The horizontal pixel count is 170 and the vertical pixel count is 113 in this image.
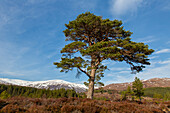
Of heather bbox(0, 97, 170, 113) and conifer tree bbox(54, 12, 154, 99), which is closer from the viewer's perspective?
heather bbox(0, 97, 170, 113)

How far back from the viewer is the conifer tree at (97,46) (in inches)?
501

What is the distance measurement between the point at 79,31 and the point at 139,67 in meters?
9.10

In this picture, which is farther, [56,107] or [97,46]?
[97,46]

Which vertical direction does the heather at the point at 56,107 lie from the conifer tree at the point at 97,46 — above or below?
below

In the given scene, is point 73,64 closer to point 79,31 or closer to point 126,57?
point 79,31

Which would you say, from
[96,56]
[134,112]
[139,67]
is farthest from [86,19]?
[134,112]

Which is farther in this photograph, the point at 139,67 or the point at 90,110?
Result: the point at 139,67

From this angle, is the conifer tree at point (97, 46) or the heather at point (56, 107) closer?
the heather at point (56, 107)

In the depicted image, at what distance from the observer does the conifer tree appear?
1272 cm

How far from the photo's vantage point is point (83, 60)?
14.1 m

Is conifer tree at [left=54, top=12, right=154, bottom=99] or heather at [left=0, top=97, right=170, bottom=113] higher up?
conifer tree at [left=54, top=12, right=154, bottom=99]

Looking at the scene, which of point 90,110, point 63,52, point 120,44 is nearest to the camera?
point 90,110

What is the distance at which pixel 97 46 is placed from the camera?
41.4ft

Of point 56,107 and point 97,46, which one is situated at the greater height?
point 97,46
